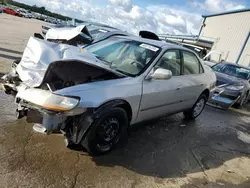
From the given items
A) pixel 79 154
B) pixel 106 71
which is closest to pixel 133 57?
pixel 106 71

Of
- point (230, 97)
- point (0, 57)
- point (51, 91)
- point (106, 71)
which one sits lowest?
point (0, 57)

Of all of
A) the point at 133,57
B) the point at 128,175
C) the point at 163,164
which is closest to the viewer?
the point at 128,175

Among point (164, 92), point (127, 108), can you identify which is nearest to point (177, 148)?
point (164, 92)

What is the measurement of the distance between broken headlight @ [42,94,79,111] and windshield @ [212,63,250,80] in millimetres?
8059

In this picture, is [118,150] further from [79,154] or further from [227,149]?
[227,149]

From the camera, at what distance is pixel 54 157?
10.1 ft

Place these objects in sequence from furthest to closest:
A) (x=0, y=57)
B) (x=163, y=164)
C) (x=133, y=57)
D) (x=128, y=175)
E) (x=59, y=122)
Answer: (x=0, y=57) < (x=133, y=57) < (x=163, y=164) < (x=128, y=175) < (x=59, y=122)

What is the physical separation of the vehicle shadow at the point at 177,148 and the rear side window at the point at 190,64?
51.0 inches

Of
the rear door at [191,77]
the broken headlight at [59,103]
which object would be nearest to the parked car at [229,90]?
the rear door at [191,77]

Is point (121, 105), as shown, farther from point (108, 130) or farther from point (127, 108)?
point (108, 130)

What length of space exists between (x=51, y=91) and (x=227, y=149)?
12.2ft

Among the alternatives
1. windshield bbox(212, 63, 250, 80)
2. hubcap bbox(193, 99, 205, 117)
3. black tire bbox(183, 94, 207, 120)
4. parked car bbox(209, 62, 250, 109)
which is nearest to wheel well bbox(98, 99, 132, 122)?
black tire bbox(183, 94, 207, 120)

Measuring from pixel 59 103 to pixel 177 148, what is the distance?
244cm

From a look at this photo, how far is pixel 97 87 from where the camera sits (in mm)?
2975
